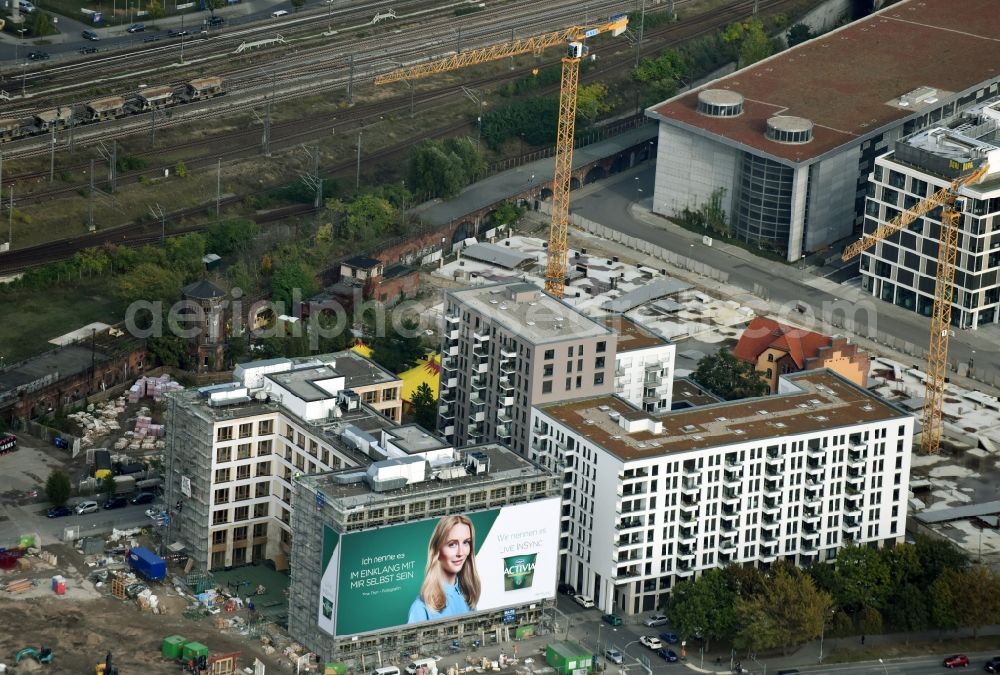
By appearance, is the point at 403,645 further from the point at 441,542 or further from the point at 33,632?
the point at 33,632

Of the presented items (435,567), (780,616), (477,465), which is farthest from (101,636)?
(780,616)

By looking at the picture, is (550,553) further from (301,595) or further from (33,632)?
(33,632)

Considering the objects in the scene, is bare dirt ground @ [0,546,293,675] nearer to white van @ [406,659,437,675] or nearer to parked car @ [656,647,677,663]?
white van @ [406,659,437,675]

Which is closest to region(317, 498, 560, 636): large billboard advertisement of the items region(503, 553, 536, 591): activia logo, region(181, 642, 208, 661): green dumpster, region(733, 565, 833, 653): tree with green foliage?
region(503, 553, 536, 591): activia logo

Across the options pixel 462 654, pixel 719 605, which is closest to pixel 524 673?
pixel 462 654

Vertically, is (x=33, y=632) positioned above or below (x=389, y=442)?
below
